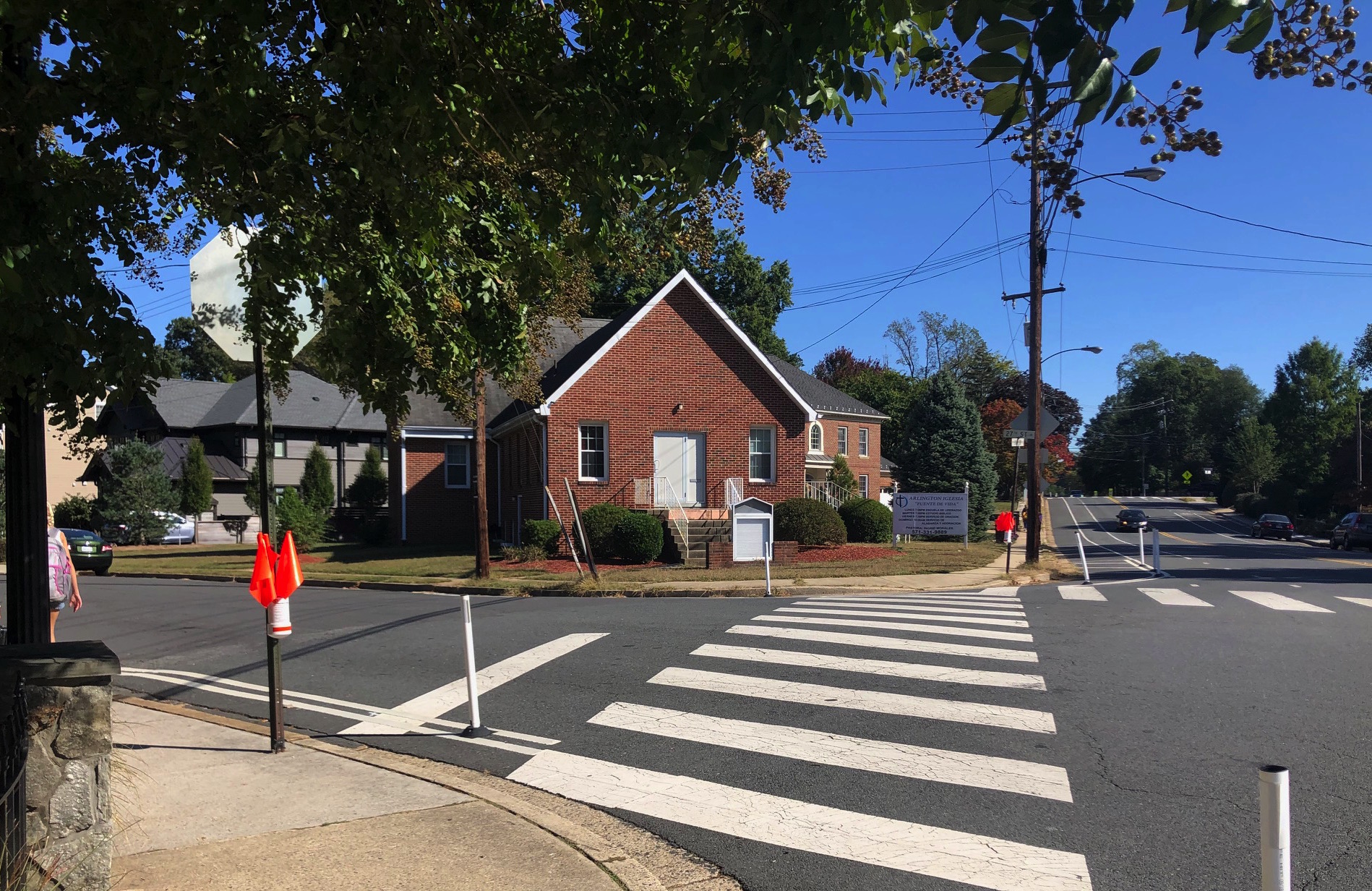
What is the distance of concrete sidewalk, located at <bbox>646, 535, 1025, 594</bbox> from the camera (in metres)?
18.2

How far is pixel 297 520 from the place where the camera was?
31.1 meters

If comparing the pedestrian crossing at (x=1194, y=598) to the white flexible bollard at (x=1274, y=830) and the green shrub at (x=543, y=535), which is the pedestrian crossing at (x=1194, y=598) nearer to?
the white flexible bollard at (x=1274, y=830)

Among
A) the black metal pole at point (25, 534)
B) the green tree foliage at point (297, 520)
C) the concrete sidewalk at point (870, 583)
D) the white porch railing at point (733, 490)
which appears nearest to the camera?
the black metal pole at point (25, 534)

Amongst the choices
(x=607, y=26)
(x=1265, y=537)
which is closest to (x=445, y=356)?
(x=607, y=26)

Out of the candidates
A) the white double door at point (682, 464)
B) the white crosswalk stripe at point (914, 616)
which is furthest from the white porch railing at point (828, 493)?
the white crosswalk stripe at point (914, 616)

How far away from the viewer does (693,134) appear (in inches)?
178

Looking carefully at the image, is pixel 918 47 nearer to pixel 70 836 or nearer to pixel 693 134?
pixel 693 134

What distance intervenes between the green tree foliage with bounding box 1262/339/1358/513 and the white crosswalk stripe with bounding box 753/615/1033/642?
209 feet

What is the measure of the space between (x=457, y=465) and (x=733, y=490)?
11.5 m

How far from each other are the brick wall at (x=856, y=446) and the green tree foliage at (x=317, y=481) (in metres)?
21.6

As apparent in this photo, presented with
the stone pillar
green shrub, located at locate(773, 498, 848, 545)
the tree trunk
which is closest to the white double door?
green shrub, located at locate(773, 498, 848, 545)

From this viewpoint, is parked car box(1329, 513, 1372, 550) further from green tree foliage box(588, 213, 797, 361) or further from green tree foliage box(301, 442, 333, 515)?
green tree foliage box(301, 442, 333, 515)

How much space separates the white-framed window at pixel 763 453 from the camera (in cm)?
2777

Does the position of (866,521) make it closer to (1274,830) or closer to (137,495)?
(1274,830)
